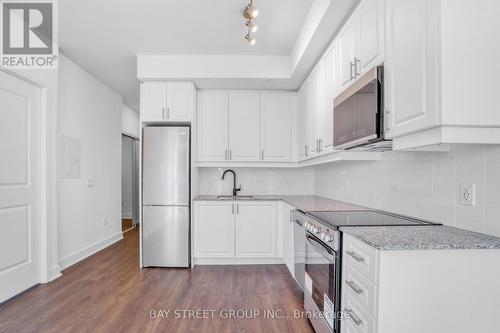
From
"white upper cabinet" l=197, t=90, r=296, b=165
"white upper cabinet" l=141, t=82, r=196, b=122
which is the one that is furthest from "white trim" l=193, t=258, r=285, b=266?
"white upper cabinet" l=141, t=82, r=196, b=122

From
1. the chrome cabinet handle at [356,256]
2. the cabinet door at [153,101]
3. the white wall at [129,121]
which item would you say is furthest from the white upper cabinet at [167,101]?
the chrome cabinet handle at [356,256]

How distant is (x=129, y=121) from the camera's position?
5914 millimetres

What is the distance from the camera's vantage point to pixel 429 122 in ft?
3.95

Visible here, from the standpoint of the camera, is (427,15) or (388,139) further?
(388,139)

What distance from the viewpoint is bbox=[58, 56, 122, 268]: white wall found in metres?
3.45

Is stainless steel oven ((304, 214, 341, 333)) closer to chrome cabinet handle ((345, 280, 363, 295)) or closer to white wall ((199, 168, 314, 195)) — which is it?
chrome cabinet handle ((345, 280, 363, 295))

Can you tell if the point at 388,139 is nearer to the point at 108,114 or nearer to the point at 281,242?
the point at 281,242

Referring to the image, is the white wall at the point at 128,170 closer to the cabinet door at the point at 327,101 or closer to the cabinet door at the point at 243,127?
the cabinet door at the point at 243,127

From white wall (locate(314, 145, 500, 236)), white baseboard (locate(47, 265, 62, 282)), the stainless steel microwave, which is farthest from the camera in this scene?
white baseboard (locate(47, 265, 62, 282))

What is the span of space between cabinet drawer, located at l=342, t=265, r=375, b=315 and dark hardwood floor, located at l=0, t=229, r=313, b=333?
2.91ft

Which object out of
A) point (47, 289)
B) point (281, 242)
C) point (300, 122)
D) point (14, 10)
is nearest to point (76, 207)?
point (47, 289)

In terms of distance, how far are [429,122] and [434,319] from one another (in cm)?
87

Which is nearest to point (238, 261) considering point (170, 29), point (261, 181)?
point (261, 181)

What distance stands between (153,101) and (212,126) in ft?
2.72
